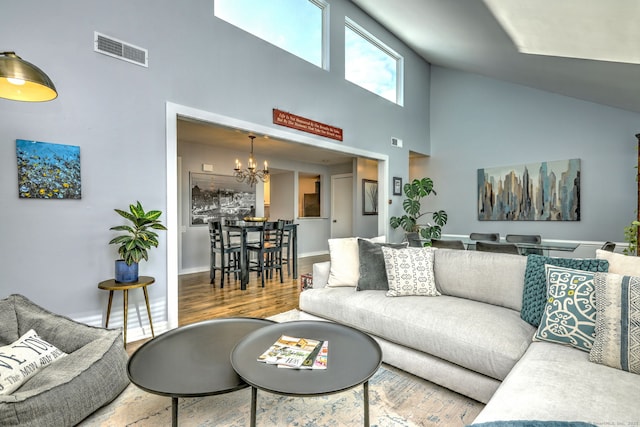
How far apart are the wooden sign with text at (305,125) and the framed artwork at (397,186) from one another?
1.64m

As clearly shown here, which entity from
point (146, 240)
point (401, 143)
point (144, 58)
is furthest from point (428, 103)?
point (146, 240)

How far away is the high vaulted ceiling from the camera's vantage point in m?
2.50

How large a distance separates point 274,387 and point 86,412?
1.14 meters

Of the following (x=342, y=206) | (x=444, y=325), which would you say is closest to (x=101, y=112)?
(x=444, y=325)

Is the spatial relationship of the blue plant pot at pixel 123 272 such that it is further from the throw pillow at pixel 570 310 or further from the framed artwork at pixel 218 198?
the framed artwork at pixel 218 198

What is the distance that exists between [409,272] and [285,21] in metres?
3.59

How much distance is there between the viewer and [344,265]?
2.91 metres

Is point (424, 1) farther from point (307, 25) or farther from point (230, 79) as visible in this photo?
point (230, 79)

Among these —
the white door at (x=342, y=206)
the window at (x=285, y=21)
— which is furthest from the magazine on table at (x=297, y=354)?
the white door at (x=342, y=206)

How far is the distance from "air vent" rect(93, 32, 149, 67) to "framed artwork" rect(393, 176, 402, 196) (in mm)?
4262

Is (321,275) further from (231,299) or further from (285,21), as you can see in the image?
(285,21)

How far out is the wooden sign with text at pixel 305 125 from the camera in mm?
3977

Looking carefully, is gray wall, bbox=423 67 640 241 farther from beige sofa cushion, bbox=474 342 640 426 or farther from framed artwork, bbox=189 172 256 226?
beige sofa cushion, bbox=474 342 640 426

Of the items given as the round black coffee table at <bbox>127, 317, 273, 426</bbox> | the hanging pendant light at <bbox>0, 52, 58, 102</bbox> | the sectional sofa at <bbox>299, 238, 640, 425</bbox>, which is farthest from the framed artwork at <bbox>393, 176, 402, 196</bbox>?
the hanging pendant light at <bbox>0, 52, 58, 102</bbox>
